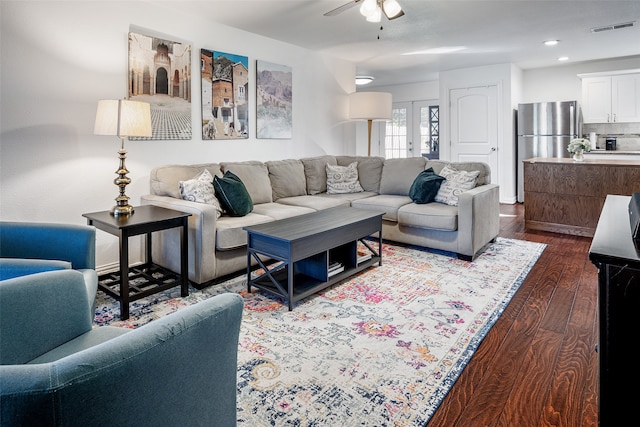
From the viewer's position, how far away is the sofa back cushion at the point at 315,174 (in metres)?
4.85

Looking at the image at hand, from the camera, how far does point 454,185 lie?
4.06 m

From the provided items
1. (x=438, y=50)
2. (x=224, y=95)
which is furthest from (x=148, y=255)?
(x=438, y=50)

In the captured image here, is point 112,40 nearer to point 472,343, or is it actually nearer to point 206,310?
point 206,310

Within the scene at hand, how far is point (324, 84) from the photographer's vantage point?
5727 millimetres

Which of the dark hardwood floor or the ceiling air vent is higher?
the ceiling air vent

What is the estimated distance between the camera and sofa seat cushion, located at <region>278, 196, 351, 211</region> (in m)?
4.14

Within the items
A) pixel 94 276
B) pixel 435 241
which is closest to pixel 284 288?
pixel 94 276

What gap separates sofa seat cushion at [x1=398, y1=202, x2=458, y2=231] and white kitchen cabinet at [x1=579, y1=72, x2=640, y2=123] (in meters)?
4.54

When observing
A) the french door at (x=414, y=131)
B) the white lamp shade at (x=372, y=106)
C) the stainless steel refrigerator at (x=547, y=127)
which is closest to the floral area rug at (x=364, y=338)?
the white lamp shade at (x=372, y=106)

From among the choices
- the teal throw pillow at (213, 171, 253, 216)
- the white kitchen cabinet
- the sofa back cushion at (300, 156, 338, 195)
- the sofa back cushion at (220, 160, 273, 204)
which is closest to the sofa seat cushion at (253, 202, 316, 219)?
the sofa back cushion at (220, 160, 273, 204)

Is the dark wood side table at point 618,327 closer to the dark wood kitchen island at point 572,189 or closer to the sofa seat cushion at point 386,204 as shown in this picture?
the sofa seat cushion at point 386,204

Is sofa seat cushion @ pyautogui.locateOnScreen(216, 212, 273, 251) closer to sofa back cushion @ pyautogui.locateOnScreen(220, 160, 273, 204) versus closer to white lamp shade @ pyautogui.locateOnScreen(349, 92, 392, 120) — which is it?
sofa back cushion @ pyautogui.locateOnScreen(220, 160, 273, 204)

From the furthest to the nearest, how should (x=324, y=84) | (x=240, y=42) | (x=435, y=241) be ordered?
(x=324, y=84), (x=240, y=42), (x=435, y=241)

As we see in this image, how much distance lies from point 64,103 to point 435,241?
11.1ft
